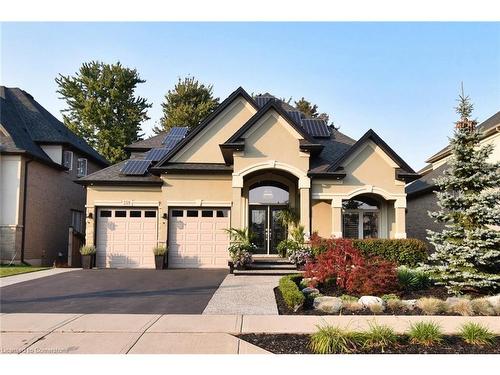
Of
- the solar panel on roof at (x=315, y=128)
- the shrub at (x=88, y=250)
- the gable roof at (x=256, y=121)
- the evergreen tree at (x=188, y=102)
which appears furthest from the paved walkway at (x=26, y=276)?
the evergreen tree at (x=188, y=102)

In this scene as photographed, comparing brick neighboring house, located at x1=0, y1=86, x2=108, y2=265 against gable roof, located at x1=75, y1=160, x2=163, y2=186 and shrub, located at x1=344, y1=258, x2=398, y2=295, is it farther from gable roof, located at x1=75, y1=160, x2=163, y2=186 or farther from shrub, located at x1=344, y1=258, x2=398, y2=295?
shrub, located at x1=344, y1=258, x2=398, y2=295

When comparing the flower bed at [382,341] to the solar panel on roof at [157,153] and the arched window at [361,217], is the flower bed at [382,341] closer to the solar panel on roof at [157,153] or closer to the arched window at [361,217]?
the arched window at [361,217]

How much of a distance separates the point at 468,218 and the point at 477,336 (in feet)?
16.3

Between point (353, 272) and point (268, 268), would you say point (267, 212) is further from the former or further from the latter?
point (353, 272)

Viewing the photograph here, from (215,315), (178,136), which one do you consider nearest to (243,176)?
(178,136)

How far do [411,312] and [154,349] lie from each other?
5616mm

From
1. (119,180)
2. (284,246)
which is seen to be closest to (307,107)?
(119,180)

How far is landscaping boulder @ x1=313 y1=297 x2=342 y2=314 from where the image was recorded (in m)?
9.09

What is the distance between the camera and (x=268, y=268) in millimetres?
15266

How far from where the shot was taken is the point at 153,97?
4334 cm

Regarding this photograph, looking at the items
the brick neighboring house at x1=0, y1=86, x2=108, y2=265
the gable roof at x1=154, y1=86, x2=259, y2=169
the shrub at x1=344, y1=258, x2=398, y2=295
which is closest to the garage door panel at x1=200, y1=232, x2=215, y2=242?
the gable roof at x1=154, y1=86, x2=259, y2=169

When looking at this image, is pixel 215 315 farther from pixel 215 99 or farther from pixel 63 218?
pixel 215 99

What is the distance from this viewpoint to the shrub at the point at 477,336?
665 centimetres

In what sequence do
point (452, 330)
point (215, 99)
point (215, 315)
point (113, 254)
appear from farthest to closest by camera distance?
point (215, 99) < point (113, 254) < point (215, 315) < point (452, 330)
